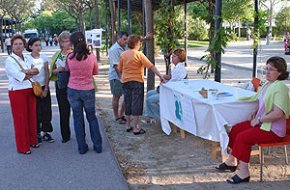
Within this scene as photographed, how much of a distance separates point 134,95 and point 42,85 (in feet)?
5.11

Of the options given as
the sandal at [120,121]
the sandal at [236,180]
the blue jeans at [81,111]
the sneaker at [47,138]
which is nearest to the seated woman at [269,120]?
the sandal at [236,180]

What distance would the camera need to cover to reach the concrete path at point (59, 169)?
4.93 meters

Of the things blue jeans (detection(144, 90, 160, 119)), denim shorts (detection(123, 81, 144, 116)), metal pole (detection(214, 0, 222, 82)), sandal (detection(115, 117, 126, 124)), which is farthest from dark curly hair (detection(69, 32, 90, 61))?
metal pole (detection(214, 0, 222, 82))

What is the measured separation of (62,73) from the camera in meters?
6.36

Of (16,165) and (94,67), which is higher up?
(94,67)

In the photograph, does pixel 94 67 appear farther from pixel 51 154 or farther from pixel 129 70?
pixel 51 154

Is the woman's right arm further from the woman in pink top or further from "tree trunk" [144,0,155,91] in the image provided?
"tree trunk" [144,0,155,91]

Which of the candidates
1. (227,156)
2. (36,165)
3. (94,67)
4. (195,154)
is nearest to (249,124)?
(227,156)

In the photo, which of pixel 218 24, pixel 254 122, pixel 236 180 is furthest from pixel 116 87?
pixel 236 180

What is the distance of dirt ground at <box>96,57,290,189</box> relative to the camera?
15.9 feet

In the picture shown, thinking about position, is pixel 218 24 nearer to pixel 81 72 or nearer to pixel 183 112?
pixel 183 112

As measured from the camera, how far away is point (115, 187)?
479cm

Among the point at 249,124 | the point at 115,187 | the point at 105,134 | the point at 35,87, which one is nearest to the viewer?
the point at 115,187

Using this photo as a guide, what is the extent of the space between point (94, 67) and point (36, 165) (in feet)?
5.32
